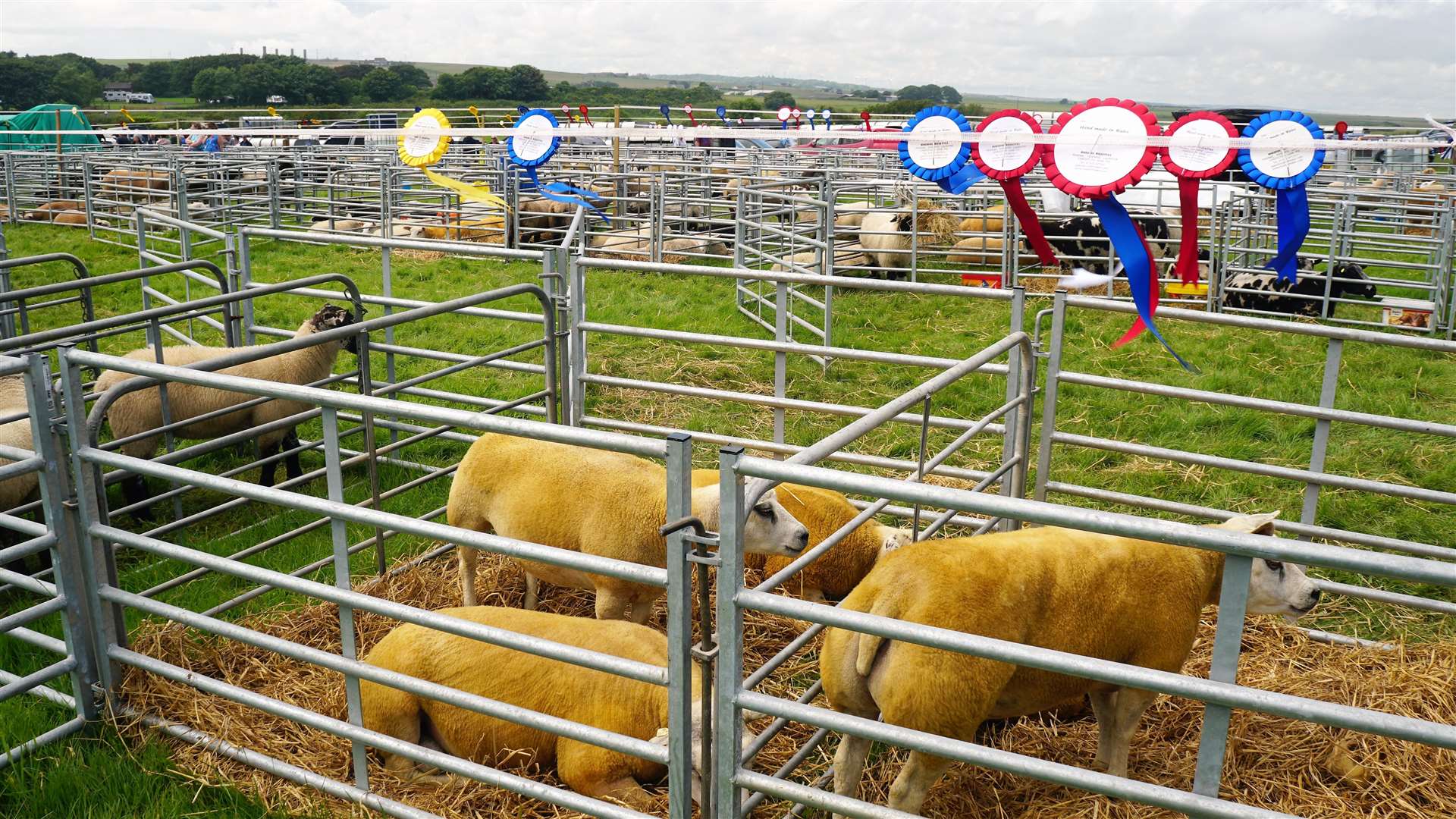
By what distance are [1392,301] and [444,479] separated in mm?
11153

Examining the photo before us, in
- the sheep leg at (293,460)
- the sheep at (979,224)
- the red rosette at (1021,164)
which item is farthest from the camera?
the sheep at (979,224)

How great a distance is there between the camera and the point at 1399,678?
446cm

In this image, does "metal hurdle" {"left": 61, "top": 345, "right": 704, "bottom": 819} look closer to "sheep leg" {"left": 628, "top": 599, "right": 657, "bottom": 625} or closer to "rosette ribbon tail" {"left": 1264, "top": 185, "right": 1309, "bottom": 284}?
"sheep leg" {"left": 628, "top": 599, "right": 657, "bottom": 625}

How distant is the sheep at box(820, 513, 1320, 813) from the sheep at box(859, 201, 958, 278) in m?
11.5

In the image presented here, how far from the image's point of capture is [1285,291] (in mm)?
13133

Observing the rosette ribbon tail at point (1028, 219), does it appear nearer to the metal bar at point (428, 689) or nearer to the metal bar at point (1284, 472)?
the metal bar at point (1284, 472)

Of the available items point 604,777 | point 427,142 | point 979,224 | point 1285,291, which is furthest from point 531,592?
point 979,224

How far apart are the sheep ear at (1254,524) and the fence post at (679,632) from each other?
1631 millimetres

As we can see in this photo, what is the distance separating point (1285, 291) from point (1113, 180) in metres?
10.5

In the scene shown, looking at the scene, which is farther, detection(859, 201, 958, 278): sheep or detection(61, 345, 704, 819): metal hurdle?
detection(859, 201, 958, 278): sheep

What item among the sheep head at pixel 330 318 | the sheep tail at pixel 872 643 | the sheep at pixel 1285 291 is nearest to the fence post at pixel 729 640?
the sheep tail at pixel 872 643

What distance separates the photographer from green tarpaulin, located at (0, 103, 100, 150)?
29.4 m

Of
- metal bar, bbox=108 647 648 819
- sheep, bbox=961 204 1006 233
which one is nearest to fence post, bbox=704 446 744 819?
metal bar, bbox=108 647 648 819

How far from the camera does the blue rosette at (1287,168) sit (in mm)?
3900
